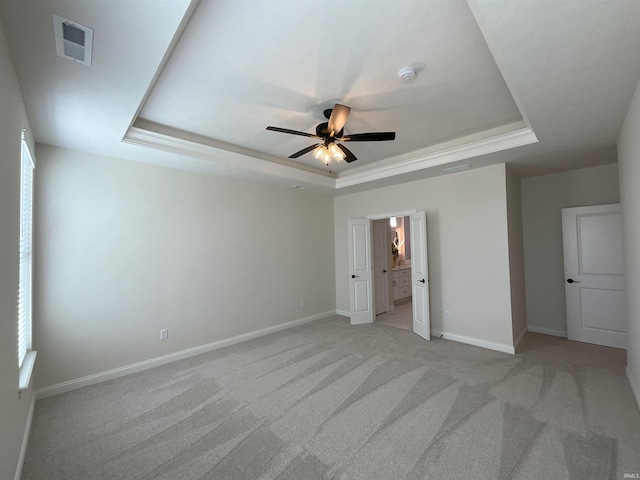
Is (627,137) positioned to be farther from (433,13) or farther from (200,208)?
(200,208)

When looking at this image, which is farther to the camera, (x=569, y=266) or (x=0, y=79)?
(x=569, y=266)

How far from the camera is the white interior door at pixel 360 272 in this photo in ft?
17.2

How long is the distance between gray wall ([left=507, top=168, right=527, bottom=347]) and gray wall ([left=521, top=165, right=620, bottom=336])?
0.16 metres

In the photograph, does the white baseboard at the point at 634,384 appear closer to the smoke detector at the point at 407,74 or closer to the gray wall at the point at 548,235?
A: the gray wall at the point at 548,235

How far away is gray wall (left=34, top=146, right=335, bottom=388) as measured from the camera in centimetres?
290

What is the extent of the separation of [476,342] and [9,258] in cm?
497

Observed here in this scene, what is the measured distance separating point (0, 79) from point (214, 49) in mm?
1152

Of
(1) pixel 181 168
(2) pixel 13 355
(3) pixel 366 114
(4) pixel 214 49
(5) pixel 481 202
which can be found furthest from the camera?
(5) pixel 481 202

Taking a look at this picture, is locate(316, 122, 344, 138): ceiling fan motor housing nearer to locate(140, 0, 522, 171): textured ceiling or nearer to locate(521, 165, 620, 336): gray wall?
locate(140, 0, 522, 171): textured ceiling

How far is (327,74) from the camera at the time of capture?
217 cm

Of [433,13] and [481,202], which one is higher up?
[433,13]

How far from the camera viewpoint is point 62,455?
200 centimetres

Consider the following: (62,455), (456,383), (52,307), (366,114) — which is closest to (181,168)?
(52,307)

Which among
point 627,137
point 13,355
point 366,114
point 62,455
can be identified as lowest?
point 62,455
